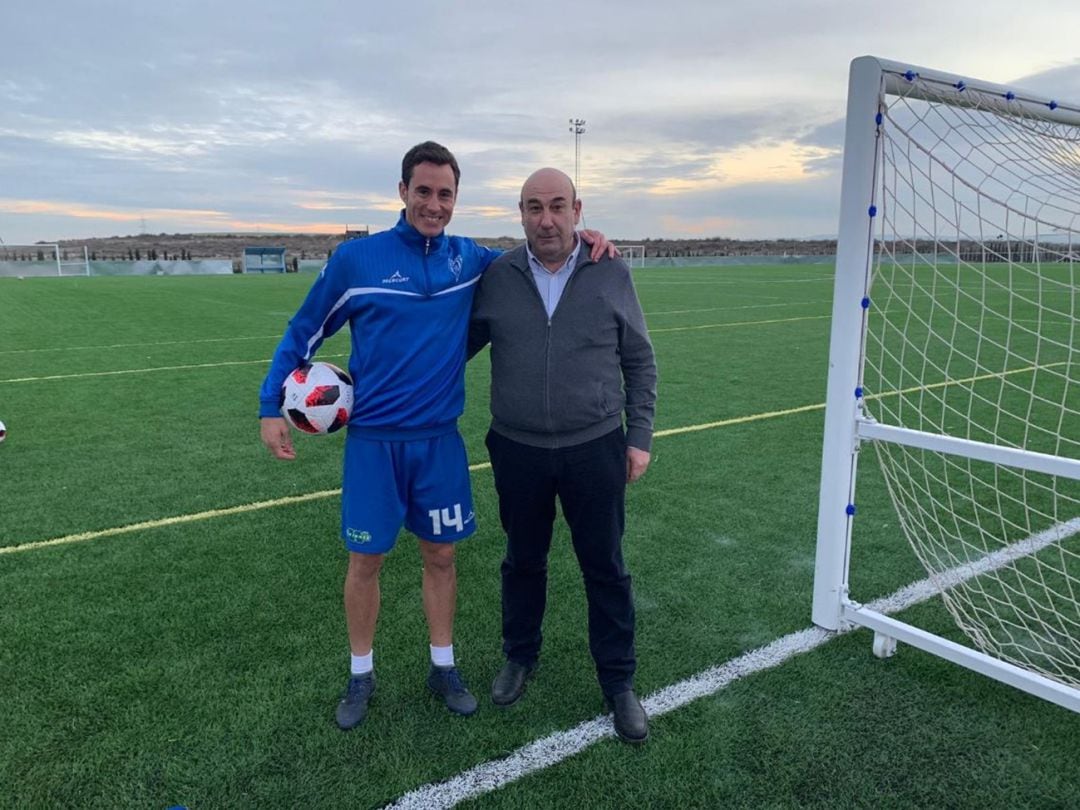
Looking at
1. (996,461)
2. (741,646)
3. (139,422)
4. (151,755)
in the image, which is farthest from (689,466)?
(139,422)

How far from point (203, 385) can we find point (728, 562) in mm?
7263

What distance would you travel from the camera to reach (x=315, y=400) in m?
2.84

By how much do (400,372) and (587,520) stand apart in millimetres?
871

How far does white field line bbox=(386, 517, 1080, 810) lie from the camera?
2.51 m

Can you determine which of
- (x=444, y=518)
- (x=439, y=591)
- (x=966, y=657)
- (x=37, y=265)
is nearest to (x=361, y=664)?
(x=439, y=591)

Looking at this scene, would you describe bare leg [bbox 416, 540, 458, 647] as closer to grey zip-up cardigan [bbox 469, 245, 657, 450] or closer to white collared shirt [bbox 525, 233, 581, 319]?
grey zip-up cardigan [bbox 469, 245, 657, 450]

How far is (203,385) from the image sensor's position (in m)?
9.32

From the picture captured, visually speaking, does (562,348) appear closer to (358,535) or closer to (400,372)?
(400,372)

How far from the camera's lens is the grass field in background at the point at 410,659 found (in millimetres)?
2580

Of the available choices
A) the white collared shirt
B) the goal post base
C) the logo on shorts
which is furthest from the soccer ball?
the goal post base

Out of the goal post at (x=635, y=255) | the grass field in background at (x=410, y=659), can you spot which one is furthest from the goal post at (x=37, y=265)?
the grass field in background at (x=410, y=659)

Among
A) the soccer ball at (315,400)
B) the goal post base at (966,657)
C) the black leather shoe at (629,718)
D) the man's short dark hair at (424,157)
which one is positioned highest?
the man's short dark hair at (424,157)

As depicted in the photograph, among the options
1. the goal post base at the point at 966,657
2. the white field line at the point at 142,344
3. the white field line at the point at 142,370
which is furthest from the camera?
the white field line at the point at 142,344

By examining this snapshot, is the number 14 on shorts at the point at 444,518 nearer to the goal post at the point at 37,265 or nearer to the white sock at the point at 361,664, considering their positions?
the white sock at the point at 361,664
